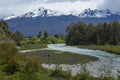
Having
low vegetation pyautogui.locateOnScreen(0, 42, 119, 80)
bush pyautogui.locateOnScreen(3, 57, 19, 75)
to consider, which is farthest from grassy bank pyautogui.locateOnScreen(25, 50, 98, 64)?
bush pyautogui.locateOnScreen(3, 57, 19, 75)

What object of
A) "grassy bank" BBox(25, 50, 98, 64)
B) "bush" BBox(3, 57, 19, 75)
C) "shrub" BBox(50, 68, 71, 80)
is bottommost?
"grassy bank" BBox(25, 50, 98, 64)

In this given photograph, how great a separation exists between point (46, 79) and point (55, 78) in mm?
3015

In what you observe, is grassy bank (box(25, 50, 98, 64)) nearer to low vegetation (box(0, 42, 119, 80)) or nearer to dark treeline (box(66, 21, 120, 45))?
low vegetation (box(0, 42, 119, 80))

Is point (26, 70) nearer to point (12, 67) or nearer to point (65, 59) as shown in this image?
point (12, 67)

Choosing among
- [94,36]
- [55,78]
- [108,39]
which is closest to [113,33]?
[108,39]

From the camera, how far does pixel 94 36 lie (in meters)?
192

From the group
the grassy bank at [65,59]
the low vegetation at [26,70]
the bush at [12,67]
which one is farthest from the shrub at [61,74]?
the grassy bank at [65,59]

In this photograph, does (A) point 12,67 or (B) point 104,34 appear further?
(B) point 104,34

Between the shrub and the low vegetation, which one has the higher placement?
the low vegetation

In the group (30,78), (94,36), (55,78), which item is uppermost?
(30,78)

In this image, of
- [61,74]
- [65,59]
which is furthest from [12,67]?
[65,59]

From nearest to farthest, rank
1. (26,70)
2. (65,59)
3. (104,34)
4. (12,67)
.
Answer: (26,70) < (12,67) < (65,59) < (104,34)

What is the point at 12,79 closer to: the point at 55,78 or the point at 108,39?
the point at 55,78

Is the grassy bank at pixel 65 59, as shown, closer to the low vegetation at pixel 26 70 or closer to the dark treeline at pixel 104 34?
the low vegetation at pixel 26 70
